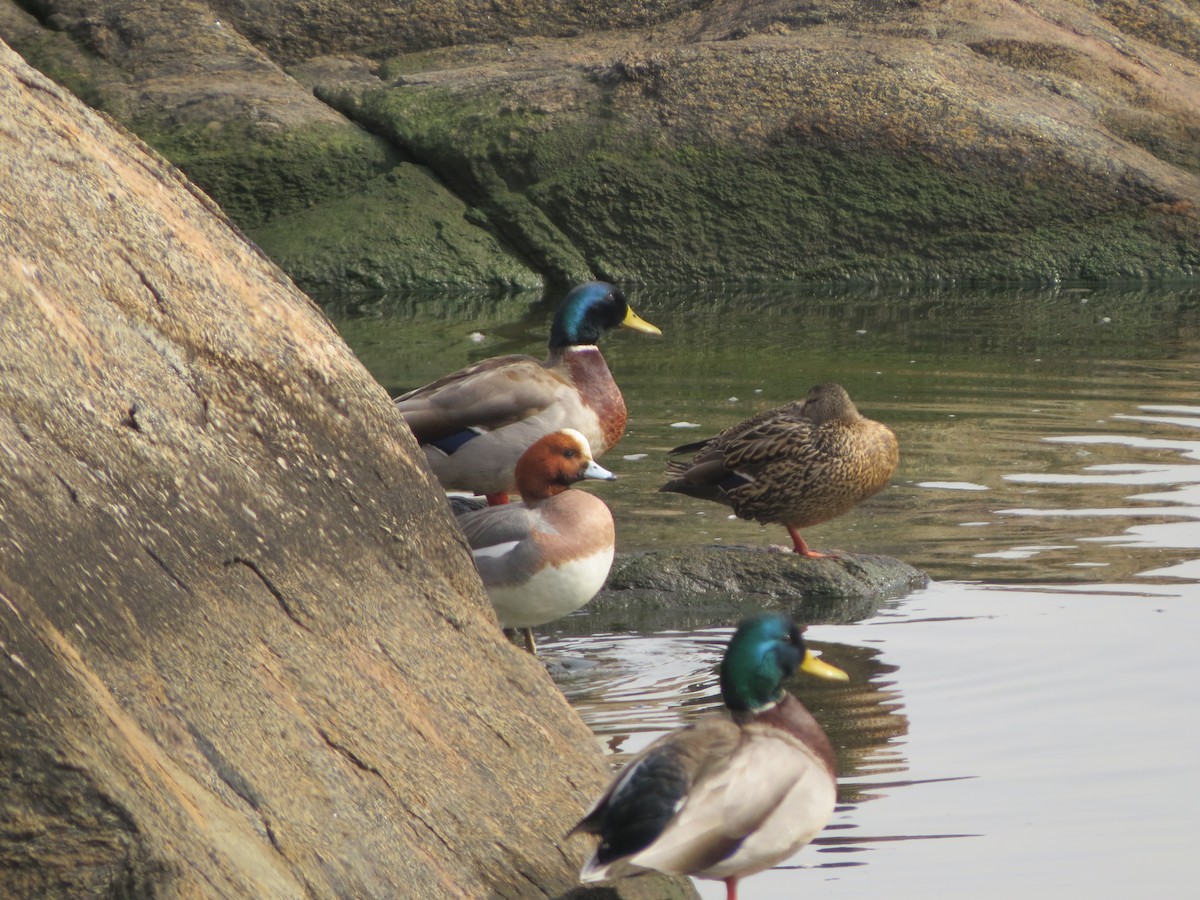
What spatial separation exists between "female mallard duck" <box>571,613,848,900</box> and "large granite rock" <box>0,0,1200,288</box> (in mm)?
12947

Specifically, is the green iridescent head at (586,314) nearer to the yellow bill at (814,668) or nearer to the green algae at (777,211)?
the yellow bill at (814,668)

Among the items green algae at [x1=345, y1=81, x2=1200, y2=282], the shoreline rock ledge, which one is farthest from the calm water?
green algae at [x1=345, y1=81, x2=1200, y2=282]

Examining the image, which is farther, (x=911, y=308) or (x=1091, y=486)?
(x=911, y=308)

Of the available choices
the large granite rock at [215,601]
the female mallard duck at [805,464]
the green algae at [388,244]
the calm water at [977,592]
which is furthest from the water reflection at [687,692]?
the green algae at [388,244]

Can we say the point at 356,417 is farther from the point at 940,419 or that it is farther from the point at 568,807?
the point at 940,419

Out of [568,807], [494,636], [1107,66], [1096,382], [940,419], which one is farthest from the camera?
[1107,66]

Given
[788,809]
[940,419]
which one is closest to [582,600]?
[788,809]

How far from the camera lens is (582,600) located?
16.8 ft

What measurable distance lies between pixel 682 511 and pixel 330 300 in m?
8.55

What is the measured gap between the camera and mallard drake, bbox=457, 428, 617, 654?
4.98 m

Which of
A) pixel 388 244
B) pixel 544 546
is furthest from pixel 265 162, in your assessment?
pixel 544 546

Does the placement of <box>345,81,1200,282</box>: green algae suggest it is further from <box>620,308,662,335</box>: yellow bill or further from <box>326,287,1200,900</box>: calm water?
<box>620,308,662,335</box>: yellow bill

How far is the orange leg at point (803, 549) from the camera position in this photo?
6629mm

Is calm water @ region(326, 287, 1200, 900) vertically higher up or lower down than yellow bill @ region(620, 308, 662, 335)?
lower down
